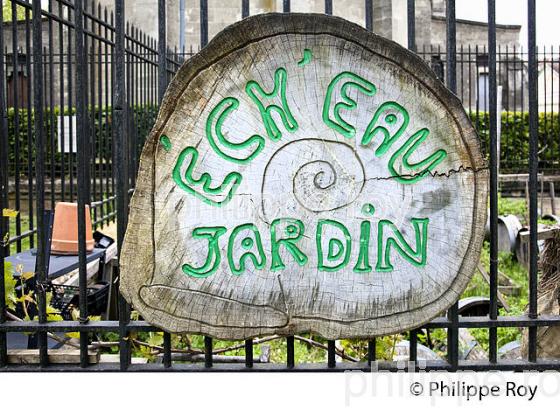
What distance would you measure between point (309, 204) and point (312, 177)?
97 millimetres

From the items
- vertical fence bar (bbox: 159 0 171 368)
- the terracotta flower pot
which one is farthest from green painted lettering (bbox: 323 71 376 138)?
the terracotta flower pot

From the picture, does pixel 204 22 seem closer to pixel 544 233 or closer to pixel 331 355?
pixel 331 355

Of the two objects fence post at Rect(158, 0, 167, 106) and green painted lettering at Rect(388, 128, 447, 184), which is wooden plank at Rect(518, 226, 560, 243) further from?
fence post at Rect(158, 0, 167, 106)

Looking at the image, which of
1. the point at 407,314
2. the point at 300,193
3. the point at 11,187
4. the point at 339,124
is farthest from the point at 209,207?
the point at 11,187

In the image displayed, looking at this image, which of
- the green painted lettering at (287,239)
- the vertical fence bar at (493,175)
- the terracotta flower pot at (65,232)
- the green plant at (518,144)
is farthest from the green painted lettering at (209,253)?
the green plant at (518,144)

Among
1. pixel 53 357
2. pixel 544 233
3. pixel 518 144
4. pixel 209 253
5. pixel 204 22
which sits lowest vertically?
pixel 53 357

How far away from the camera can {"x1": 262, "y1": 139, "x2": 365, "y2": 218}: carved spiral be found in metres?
2.21

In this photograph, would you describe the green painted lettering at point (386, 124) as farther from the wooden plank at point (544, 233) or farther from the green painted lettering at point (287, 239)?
the wooden plank at point (544, 233)

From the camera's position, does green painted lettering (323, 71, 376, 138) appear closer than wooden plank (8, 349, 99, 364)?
Yes

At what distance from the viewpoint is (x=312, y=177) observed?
7.28ft

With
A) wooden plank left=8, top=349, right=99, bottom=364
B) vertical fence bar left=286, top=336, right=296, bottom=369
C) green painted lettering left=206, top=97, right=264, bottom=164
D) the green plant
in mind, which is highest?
the green plant

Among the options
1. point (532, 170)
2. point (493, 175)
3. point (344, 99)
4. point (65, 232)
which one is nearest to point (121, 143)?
point (344, 99)

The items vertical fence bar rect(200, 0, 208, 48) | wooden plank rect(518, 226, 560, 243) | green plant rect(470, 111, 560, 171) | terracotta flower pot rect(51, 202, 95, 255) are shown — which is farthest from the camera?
green plant rect(470, 111, 560, 171)

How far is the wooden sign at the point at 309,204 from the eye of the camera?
7.20 feet
